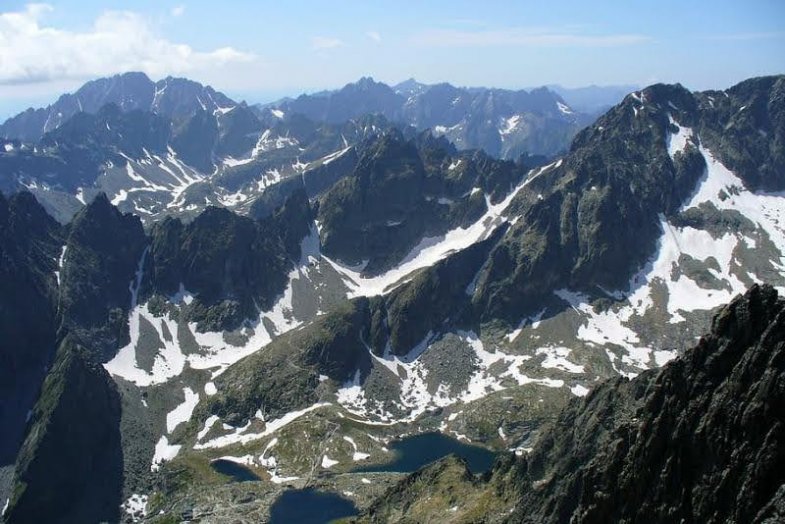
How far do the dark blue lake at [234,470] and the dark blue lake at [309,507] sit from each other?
20264 millimetres

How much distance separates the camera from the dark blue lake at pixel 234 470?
7390 inches

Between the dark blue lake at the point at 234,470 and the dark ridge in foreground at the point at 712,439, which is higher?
the dark ridge in foreground at the point at 712,439

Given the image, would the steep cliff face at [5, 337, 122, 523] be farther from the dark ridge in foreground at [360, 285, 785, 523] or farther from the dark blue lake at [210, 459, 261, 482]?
the dark ridge in foreground at [360, 285, 785, 523]

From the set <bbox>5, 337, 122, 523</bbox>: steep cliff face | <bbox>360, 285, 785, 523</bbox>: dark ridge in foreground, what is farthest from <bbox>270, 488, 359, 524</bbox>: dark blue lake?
<bbox>360, 285, 785, 523</bbox>: dark ridge in foreground

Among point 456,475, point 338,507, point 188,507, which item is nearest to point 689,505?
point 456,475

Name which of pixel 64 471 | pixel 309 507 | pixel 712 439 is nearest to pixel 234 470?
pixel 309 507

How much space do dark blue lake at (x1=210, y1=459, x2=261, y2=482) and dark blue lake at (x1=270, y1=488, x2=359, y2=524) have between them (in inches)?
798

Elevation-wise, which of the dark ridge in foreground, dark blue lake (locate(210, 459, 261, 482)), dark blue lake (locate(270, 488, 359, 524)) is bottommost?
dark blue lake (locate(210, 459, 261, 482))

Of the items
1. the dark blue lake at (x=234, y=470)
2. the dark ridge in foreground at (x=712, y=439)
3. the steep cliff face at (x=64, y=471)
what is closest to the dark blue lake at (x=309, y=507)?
the dark blue lake at (x=234, y=470)

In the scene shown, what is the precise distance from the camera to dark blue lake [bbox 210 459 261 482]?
188 meters

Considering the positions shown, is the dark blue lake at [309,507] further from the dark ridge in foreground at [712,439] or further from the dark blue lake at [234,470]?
the dark ridge in foreground at [712,439]

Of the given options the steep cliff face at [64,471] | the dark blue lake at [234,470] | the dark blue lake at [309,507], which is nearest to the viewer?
the dark blue lake at [309,507]

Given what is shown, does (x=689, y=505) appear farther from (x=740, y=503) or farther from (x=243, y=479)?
(x=243, y=479)

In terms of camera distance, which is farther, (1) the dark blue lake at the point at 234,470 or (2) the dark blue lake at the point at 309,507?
(1) the dark blue lake at the point at 234,470
